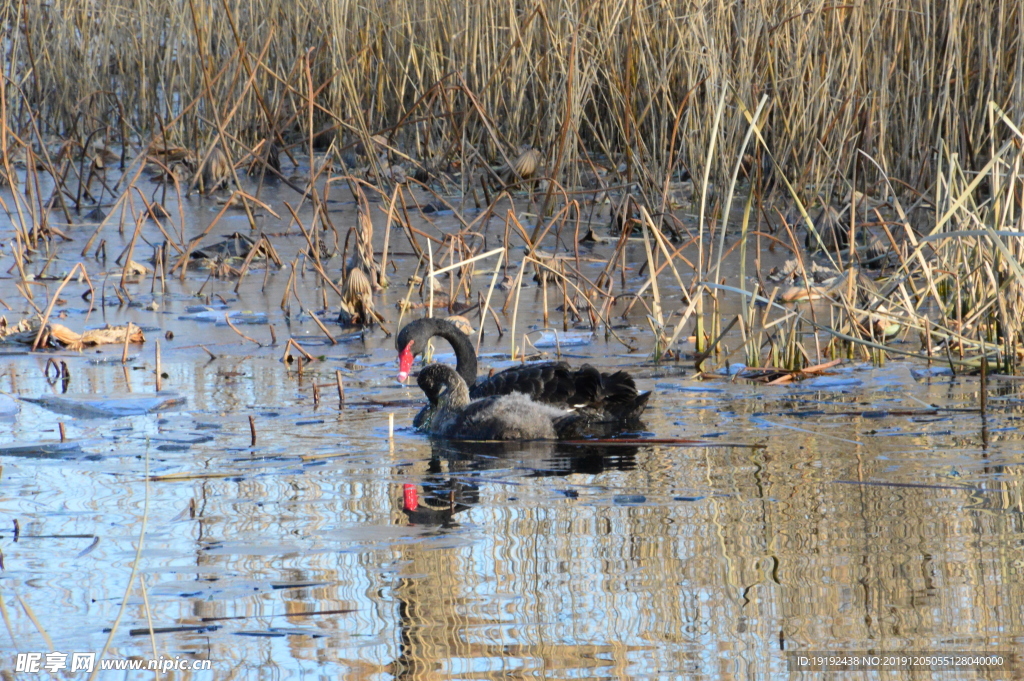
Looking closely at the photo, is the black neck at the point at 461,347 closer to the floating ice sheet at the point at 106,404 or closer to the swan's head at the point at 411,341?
the swan's head at the point at 411,341

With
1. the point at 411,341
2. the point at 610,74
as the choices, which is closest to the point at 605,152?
the point at 610,74

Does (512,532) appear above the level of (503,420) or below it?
below

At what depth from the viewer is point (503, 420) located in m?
5.14

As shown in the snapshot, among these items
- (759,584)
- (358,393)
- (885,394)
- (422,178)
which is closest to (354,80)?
(422,178)

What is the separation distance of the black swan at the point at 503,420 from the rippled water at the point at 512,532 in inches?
3.5

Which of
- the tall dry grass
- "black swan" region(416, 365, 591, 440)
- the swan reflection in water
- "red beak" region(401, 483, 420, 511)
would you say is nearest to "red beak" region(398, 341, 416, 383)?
"black swan" region(416, 365, 591, 440)

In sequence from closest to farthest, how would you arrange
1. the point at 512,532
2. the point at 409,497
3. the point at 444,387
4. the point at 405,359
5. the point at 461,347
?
1. the point at 512,532
2. the point at 409,497
3. the point at 444,387
4. the point at 405,359
5. the point at 461,347

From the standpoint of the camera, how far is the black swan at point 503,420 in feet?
16.8

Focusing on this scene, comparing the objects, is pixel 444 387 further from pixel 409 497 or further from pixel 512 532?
pixel 512 532

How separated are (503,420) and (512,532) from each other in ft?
4.78

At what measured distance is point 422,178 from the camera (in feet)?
34.6

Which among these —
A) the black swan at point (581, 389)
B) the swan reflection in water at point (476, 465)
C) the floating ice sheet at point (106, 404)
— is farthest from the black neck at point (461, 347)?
the floating ice sheet at point (106, 404)

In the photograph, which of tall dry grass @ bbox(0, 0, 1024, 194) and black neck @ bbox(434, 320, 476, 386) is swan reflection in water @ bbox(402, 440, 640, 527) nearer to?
black neck @ bbox(434, 320, 476, 386)

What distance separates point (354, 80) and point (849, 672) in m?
8.22
